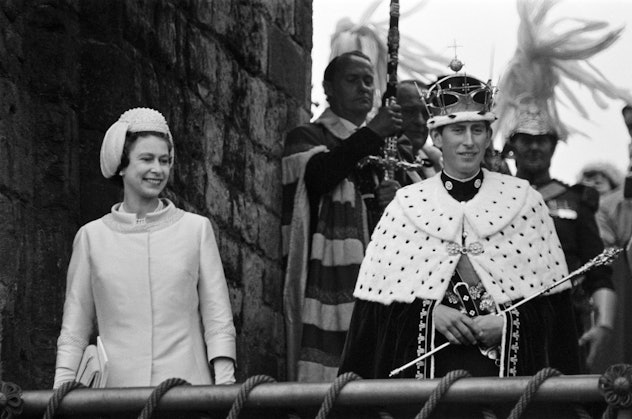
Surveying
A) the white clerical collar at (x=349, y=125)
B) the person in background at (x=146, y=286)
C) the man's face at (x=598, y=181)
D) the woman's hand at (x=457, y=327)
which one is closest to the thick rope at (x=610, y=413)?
the person in background at (x=146, y=286)

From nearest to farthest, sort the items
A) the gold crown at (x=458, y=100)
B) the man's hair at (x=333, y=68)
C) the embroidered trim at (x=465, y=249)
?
the embroidered trim at (x=465, y=249) < the gold crown at (x=458, y=100) < the man's hair at (x=333, y=68)

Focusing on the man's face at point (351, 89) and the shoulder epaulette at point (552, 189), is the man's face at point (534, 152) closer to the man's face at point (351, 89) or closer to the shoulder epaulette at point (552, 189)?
the shoulder epaulette at point (552, 189)

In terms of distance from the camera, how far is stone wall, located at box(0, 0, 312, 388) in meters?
8.09

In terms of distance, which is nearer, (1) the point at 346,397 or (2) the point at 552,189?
(1) the point at 346,397

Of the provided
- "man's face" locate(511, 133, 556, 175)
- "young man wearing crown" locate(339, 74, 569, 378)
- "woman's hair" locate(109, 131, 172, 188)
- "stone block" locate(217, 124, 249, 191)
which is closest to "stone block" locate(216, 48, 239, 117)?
"stone block" locate(217, 124, 249, 191)

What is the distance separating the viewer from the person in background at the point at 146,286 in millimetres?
7125

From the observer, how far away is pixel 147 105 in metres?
9.00

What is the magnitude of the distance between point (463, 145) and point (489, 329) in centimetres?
71

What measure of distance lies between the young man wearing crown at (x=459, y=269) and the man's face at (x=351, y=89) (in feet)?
9.88

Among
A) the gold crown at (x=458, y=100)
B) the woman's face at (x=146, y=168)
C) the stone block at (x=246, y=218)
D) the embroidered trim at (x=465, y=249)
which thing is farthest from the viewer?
the stone block at (x=246, y=218)

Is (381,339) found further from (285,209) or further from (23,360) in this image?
(285,209)

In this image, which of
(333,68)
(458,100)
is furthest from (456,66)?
(333,68)

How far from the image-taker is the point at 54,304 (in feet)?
26.9

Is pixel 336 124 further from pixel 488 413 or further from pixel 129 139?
pixel 488 413
